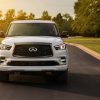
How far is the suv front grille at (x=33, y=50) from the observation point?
13.8 metres

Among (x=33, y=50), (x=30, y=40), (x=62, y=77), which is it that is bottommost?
(x=62, y=77)

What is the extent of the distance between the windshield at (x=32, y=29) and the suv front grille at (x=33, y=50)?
4.49 ft

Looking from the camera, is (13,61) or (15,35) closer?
(13,61)

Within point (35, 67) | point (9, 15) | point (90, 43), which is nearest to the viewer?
point (35, 67)

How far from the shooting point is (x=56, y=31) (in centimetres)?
1580

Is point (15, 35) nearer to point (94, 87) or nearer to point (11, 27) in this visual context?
point (11, 27)

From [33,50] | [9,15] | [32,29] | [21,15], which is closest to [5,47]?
[33,50]

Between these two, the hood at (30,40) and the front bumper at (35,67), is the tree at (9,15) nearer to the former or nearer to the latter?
the hood at (30,40)

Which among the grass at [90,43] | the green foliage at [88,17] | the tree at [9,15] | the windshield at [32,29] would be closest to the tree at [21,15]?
the tree at [9,15]

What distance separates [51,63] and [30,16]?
154231 millimetres

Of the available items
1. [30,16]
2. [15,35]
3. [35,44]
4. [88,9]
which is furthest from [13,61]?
[30,16]

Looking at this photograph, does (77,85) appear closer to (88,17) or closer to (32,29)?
(32,29)

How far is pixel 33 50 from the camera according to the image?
13.8m

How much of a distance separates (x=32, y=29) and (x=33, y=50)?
1.85m
